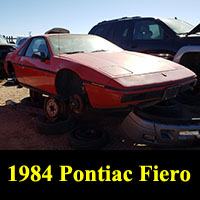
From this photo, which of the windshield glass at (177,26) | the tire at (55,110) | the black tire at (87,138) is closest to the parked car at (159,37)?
the windshield glass at (177,26)

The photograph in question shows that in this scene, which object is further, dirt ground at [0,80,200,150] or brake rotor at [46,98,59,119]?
brake rotor at [46,98,59,119]

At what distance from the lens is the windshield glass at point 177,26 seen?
16.2ft

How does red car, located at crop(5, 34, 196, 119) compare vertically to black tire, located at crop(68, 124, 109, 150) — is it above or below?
above

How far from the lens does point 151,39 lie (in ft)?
16.6

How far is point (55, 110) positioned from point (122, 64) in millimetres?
1451

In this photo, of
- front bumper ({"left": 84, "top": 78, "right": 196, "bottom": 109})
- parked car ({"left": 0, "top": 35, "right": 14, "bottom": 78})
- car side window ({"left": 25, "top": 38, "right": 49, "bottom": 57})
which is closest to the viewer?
front bumper ({"left": 84, "top": 78, "right": 196, "bottom": 109})

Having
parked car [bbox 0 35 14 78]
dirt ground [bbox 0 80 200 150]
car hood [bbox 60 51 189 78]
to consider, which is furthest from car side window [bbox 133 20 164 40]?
parked car [bbox 0 35 14 78]

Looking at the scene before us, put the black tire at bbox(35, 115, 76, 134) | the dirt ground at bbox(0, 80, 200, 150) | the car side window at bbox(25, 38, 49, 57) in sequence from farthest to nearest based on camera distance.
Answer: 1. the car side window at bbox(25, 38, 49, 57)
2. the black tire at bbox(35, 115, 76, 134)
3. the dirt ground at bbox(0, 80, 200, 150)

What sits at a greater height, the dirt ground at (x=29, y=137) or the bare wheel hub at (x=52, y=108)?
the bare wheel hub at (x=52, y=108)

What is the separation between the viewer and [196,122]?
113 inches

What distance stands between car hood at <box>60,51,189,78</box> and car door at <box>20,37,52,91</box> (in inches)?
16.2

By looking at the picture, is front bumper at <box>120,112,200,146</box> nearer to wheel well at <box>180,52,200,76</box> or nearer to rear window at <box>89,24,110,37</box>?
wheel well at <box>180,52,200,76</box>

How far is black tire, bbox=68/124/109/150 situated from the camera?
9.89 ft

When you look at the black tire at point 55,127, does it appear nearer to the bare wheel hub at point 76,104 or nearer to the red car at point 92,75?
the red car at point 92,75
